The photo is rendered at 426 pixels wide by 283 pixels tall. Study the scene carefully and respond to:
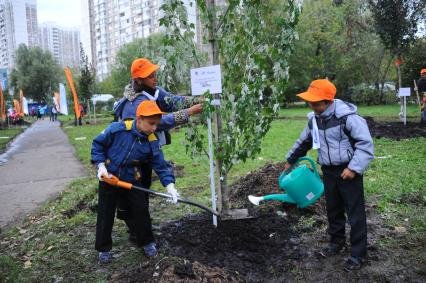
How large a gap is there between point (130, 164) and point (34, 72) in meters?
52.9

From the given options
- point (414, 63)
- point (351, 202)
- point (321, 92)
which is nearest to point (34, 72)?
point (414, 63)

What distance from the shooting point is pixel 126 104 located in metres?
4.34

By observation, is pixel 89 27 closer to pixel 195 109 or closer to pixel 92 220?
pixel 92 220

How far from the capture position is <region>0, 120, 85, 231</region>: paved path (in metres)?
6.87

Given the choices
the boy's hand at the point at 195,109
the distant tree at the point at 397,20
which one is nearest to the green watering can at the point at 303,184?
the boy's hand at the point at 195,109

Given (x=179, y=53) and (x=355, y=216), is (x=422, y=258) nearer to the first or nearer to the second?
(x=355, y=216)

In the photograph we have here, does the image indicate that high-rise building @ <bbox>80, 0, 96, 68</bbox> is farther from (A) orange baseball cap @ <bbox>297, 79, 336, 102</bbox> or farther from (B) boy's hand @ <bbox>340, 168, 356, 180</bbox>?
(B) boy's hand @ <bbox>340, 168, 356, 180</bbox>

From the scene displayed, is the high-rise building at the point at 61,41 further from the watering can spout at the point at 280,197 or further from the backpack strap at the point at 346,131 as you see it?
the backpack strap at the point at 346,131

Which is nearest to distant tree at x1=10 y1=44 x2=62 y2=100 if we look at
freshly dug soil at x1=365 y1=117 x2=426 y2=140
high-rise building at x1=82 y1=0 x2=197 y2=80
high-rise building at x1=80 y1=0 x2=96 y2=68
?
high-rise building at x1=82 y1=0 x2=197 y2=80

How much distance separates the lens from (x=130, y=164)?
4.07 meters

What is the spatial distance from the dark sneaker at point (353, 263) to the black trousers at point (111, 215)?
76.7 inches

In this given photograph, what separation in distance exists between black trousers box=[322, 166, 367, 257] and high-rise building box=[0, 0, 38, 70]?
30.7 feet

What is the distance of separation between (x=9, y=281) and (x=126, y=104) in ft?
6.52

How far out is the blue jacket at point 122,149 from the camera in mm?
4004
